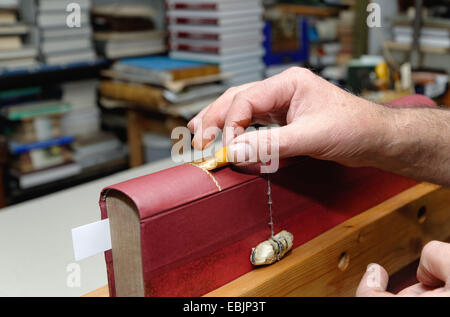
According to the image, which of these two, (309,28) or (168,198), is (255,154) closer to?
(168,198)

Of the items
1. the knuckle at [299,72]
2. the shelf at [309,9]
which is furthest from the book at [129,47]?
the knuckle at [299,72]

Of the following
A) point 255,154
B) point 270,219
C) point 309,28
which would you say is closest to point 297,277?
point 270,219

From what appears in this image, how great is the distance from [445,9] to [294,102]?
2148 mm

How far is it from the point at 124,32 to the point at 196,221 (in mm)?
2179

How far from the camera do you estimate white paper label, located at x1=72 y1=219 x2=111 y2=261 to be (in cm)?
59

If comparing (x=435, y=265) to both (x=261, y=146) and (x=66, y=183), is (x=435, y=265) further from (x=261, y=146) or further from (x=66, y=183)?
(x=66, y=183)

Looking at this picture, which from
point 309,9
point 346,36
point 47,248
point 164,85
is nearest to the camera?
point 47,248

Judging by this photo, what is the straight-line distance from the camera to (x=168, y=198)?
600mm

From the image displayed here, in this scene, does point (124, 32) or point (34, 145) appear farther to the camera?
point (124, 32)

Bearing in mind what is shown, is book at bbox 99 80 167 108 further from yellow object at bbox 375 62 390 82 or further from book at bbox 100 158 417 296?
A: book at bbox 100 158 417 296

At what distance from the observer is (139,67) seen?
244 centimetres

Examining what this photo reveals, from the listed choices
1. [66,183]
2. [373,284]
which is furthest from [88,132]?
[373,284]

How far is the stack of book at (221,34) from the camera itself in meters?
2.49

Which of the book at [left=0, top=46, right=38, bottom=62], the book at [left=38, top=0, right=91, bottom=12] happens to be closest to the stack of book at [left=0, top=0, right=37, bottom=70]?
the book at [left=0, top=46, right=38, bottom=62]
